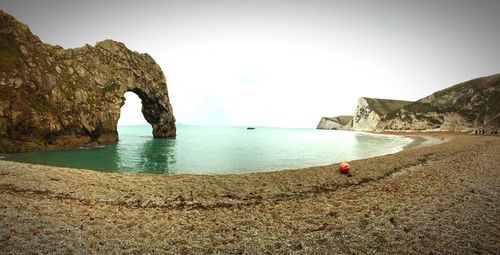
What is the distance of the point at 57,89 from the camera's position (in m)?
52.3

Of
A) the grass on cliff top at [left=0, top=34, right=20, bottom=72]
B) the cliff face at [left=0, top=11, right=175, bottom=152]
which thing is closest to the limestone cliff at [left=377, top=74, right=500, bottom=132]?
the cliff face at [left=0, top=11, right=175, bottom=152]


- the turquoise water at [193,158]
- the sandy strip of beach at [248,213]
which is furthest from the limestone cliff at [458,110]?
the sandy strip of beach at [248,213]

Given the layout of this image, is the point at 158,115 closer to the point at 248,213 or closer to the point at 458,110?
the point at 248,213

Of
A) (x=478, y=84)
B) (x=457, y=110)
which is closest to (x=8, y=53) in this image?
(x=457, y=110)

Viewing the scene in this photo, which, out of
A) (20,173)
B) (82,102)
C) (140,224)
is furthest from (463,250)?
(82,102)

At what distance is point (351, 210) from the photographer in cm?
1213

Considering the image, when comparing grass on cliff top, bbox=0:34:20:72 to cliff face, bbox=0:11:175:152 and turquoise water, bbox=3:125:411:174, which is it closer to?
cliff face, bbox=0:11:175:152

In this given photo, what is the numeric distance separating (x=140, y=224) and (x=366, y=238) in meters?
9.03

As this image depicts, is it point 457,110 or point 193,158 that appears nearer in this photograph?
point 193,158

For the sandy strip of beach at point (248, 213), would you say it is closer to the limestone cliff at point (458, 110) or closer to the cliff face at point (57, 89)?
the cliff face at point (57, 89)

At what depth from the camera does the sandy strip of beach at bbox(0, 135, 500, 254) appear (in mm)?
8625

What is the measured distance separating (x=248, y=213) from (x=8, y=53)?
5859 cm

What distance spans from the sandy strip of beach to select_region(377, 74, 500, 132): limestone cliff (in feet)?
400

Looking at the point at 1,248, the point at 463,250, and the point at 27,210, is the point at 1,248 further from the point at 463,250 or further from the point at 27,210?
the point at 463,250
